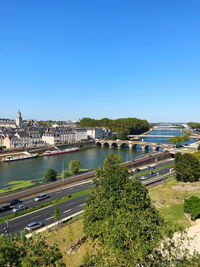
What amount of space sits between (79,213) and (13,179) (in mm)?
24337

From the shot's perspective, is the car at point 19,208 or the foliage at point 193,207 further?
the car at point 19,208

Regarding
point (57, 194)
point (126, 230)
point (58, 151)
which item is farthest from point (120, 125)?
point (126, 230)

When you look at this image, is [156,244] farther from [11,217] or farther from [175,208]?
[11,217]

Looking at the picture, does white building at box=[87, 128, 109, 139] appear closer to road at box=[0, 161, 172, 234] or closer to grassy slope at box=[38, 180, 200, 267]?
grassy slope at box=[38, 180, 200, 267]

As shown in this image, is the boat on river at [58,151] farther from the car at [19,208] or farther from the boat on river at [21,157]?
the car at [19,208]

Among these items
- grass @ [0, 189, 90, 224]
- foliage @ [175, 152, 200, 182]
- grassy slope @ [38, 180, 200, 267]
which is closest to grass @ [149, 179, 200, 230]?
grassy slope @ [38, 180, 200, 267]

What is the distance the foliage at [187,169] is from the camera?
34.3 metres

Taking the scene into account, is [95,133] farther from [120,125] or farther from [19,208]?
[19,208]

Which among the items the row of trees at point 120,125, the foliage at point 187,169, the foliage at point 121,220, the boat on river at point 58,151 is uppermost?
the row of trees at point 120,125

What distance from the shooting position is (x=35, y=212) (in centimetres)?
2366

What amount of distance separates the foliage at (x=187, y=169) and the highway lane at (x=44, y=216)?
58.7 feet

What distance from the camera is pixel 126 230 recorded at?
435 inches

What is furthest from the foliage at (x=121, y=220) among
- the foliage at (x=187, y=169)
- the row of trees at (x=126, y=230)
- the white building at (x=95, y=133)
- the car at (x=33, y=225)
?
the white building at (x=95, y=133)

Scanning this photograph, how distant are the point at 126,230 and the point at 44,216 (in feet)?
46.3
